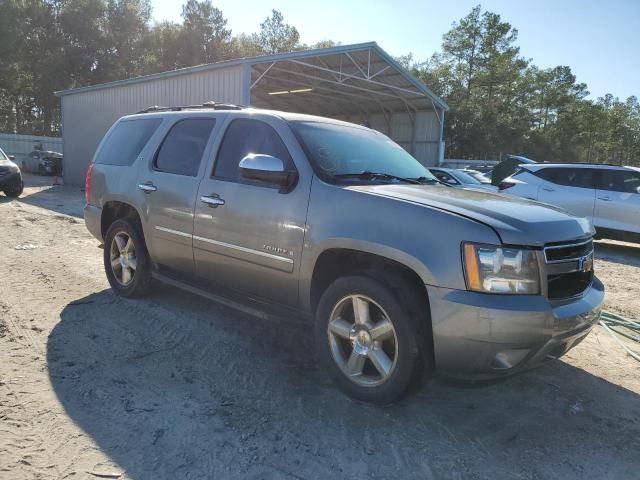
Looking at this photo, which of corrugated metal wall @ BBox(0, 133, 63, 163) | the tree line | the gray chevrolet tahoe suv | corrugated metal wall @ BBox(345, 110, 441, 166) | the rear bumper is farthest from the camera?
the tree line

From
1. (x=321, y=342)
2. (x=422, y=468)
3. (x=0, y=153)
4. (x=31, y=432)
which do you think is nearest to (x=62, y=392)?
(x=31, y=432)

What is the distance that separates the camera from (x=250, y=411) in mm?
3152

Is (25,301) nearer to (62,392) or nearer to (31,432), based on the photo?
(62,392)

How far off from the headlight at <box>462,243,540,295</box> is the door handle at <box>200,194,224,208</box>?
2.05m

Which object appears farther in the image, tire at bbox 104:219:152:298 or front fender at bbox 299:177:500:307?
tire at bbox 104:219:152:298

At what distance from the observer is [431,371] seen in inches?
120

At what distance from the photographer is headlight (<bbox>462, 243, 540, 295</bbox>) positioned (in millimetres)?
2738

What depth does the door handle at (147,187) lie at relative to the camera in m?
4.67

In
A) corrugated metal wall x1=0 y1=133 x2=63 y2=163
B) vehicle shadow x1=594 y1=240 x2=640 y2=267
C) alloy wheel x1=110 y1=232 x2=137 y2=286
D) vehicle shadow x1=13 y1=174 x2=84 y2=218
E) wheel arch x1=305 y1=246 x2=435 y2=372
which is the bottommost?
vehicle shadow x1=594 y1=240 x2=640 y2=267

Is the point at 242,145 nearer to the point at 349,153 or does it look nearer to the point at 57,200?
the point at 349,153

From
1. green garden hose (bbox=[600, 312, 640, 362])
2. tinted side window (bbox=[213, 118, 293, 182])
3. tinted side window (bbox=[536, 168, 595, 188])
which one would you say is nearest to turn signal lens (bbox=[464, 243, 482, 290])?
tinted side window (bbox=[213, 118, 293, 182])

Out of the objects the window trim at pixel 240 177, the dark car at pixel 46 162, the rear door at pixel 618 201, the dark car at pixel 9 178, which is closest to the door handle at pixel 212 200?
the window trim at pixel 240 177

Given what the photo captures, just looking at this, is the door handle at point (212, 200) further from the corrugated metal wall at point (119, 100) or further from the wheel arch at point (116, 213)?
the corrugated metal wall at point (119, 100)

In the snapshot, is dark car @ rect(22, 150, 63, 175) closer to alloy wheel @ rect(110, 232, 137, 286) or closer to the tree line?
the tree line
